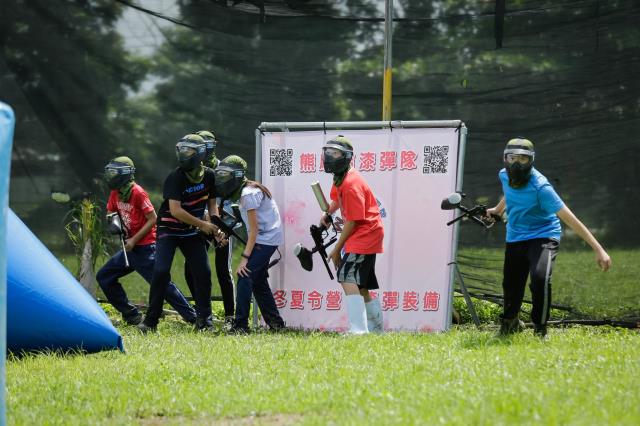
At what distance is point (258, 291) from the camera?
8617 mm

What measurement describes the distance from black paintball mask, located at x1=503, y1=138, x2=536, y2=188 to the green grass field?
1128mm

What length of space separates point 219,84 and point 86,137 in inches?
56.6

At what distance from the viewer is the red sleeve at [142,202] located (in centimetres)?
896

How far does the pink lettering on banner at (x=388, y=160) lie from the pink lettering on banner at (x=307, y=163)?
0.62 meters

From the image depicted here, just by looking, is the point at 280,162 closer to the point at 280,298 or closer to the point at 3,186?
the point at 280,298

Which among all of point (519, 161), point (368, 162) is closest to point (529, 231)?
point (519, 161)

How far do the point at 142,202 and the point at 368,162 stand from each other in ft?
6.93

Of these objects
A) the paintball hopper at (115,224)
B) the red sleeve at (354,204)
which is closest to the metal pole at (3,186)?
the red sleeve at (354,204)

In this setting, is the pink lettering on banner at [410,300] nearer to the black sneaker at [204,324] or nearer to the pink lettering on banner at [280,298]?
the pink lettering on banner at [280,298]

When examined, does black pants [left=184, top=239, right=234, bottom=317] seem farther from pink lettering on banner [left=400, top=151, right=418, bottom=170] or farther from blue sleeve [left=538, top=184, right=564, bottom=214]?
blue sleeve [left=538, top=184, right=564, bottom=214]

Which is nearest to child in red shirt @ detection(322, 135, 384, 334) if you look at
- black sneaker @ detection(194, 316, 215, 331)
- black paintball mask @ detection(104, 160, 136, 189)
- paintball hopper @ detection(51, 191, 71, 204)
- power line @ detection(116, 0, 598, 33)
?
black sneaker @ detection(194, 316, 215, 331)

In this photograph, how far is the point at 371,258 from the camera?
7945mm

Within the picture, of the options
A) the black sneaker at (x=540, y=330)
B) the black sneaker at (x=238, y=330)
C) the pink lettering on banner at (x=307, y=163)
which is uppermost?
the pink lettering on banner at (x=307, y=163)

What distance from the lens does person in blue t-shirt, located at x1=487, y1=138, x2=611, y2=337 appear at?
22.5 feet
